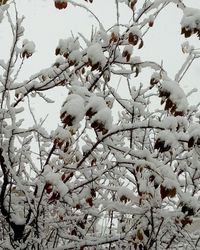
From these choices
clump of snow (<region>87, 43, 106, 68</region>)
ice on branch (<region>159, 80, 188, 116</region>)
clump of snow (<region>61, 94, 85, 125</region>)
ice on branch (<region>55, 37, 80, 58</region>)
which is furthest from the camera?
ice on branch (<region>55, 37, 80, 58</region>)

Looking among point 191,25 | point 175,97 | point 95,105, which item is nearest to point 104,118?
point 95,105

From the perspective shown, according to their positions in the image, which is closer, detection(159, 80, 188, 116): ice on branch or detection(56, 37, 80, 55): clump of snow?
detection(159, 80, 188, 116): ice on branch

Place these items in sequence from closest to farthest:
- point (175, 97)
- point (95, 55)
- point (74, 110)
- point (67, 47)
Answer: point (74, 110) < point (175, 97) < point (95, 55) < point (67, 47)

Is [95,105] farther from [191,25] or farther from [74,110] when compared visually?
[191,25]

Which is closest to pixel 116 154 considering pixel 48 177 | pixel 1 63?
pixel 48 177

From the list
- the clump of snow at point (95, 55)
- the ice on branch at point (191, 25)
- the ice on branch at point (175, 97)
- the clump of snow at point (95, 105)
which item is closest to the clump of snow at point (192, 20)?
the ice on branch at point (191, 25)

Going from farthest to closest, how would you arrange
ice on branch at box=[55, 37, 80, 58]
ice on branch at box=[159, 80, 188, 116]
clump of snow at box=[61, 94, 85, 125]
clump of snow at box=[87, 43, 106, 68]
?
ice on branch at box=[55, 37, 80, 58] < clump of snow at box=[87, 43, 106, 68] < ice on branch at box=[159, 80, 188, 116] < clump of snow at box=[61, 94, 85, 125]

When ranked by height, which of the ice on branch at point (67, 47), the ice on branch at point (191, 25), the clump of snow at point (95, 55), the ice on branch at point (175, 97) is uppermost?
the ice on branch at point (67, 47)

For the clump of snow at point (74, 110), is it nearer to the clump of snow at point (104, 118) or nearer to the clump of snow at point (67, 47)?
the clump of snow at point (104, 118)

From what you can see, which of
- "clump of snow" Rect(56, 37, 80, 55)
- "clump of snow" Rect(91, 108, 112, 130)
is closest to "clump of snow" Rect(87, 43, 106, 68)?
"clump of snow" Rect(56, 37, 80, 55)

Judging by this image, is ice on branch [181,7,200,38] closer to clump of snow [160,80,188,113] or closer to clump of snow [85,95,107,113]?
clump of snow [160,80,188,113]

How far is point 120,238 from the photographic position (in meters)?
2.78

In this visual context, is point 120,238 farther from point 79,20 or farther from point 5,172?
point 79,20

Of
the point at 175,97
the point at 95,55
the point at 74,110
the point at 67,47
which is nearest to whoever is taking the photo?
the point at 74,110
